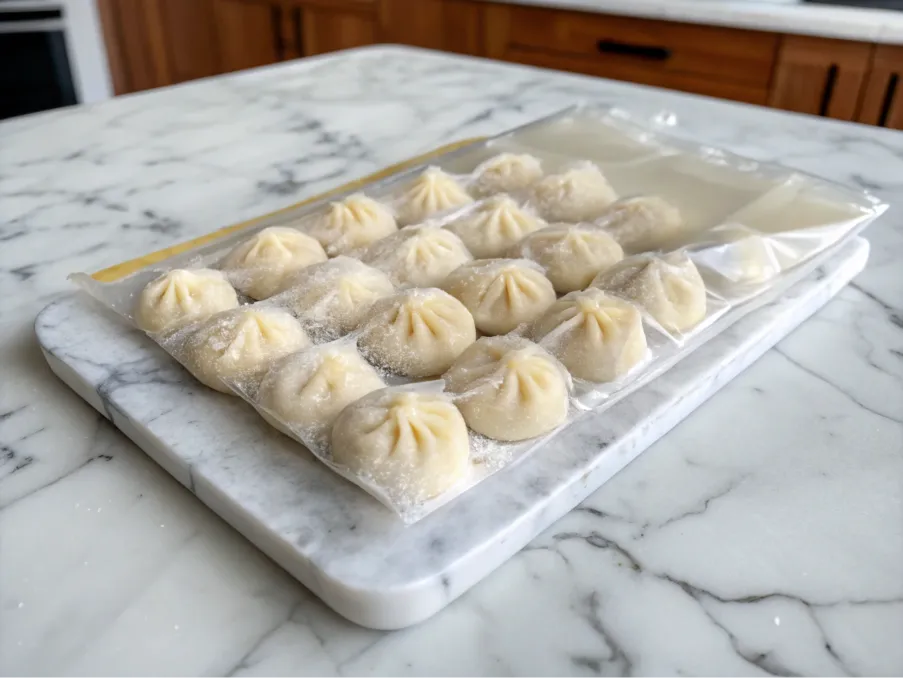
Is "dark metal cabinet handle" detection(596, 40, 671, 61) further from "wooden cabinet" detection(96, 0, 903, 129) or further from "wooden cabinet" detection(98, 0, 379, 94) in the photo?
"wooden cabinet" detection(98, 0, 379, 94)

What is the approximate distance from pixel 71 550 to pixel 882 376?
2.68ft

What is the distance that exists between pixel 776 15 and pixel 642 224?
1455 mm

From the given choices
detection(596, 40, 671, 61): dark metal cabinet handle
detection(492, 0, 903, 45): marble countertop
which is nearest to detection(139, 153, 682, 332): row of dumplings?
detection(492, 0, 903, 45): marble countertop

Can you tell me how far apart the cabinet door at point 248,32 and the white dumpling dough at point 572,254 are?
115 inches

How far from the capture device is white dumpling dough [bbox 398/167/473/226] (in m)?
1.10

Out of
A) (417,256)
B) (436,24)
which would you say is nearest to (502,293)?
(417,256)

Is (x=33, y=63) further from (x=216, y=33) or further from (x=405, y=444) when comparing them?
(x=405, y=444)

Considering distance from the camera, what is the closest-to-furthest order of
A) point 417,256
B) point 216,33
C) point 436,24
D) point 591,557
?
point 591,557
point 417,256
point 436,24
point 216,33

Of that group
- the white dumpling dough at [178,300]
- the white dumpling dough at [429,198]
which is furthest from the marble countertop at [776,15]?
the white dumpling dough at [178,300]

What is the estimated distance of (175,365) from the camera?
81cm

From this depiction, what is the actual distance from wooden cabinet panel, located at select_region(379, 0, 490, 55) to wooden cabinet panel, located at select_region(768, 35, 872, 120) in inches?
42.6

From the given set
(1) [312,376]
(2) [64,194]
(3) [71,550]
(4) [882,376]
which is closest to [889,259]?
(4) [882,376]

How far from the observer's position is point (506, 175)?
1177 millimetres

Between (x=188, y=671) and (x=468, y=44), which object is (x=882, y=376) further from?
(x=468, y=44)
